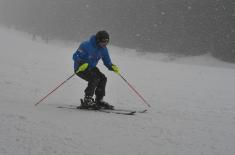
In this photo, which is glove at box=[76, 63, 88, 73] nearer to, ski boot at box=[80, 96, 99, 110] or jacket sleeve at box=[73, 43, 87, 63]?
jacket sleeve at box=[73, 43, 87, 63]

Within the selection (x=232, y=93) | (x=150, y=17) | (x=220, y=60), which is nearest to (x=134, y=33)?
(x=150, y=17)

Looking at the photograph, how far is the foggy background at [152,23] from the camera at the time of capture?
41219 mm

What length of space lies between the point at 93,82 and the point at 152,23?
41562mm

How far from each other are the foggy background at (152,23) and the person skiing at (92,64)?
33.6 metres

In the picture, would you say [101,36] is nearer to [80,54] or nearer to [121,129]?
[80,54]

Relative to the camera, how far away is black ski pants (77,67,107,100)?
26.2 ft

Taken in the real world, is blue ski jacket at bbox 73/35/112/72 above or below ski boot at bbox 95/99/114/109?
above

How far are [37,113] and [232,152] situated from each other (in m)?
3.71

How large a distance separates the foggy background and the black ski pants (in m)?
33.5

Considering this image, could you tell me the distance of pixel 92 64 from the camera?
8.15 m

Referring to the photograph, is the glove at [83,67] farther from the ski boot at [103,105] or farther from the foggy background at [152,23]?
the foggy background at [152,23]

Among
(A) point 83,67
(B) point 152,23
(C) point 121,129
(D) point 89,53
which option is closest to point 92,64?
(D) point 89,53

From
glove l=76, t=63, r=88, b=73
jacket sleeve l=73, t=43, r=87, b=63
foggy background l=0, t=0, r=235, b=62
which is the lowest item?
glove l=76, t=63, r=88, b=73

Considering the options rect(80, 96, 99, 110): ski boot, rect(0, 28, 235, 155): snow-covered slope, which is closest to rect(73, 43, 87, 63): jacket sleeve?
rect(80, 96, 99, 110): ski boot
